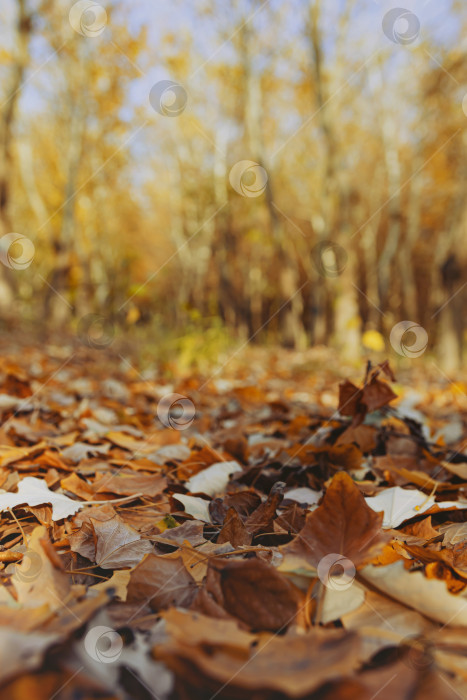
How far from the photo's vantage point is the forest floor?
504 mm

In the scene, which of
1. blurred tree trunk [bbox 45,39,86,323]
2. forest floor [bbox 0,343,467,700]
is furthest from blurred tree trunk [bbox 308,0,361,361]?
forest floor [bbox 0,343,467,700]

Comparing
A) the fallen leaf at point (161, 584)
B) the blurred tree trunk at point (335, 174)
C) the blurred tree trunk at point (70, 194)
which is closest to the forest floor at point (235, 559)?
the fallen leaf at point (161, 584)

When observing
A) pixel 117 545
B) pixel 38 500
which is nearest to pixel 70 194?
pixel 38 500

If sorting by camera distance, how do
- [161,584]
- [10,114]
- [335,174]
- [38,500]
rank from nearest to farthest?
[161,584], [38,500], [10,114], [335,174]

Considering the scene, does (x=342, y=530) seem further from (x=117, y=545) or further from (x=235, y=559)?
(x=117, y=545)

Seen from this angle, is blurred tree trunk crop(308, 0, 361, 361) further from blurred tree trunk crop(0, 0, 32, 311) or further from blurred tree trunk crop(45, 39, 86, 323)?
blurred tree trunk crop(0, 0, 32, 311)

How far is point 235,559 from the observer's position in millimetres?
792

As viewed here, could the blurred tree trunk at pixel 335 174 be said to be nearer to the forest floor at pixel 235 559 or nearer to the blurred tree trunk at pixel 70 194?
the blurred tree trunk at pixel 70 194

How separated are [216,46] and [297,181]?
862 cm

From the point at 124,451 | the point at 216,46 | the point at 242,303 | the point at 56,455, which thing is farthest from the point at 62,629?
the point at 242,303

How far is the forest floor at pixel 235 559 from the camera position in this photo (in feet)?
1.65

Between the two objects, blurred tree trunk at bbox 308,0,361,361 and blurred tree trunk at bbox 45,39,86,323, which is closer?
blurred tree trunk at bbox 308,0,361,361

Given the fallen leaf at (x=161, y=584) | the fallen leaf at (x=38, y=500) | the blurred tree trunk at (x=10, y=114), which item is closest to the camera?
the fallen leaf at (x=161, y=584)

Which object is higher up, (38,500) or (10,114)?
(10,114)
